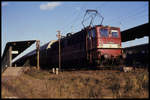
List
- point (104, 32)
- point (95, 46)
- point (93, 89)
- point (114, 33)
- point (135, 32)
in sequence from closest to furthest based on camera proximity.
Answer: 1. point (93, 89)
2. point (95, 46)
3. point (104, 32)
4. point (114, 33)
5. point (135, 32)

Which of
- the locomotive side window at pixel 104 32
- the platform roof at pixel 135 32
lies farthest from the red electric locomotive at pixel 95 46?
the platform roof at pixel 135 32

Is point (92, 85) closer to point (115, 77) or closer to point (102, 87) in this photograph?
point (102, 87)

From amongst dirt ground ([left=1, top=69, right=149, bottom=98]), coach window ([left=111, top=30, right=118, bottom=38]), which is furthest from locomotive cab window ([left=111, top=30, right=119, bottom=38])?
dirt ground ([left=1, top=69, right=149, bottom=98])

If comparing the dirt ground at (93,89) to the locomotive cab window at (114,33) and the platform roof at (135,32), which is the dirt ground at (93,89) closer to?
the locomotive cab window at (114,33)

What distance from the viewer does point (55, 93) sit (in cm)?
877

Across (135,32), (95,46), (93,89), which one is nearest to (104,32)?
(95,46)

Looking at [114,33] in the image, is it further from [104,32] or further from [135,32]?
[135,32]

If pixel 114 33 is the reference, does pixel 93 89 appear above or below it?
below

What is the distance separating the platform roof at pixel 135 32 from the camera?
21.2 m

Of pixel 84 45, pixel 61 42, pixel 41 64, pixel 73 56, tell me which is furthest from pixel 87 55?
pixel 41 64

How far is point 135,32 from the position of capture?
23.3 metres

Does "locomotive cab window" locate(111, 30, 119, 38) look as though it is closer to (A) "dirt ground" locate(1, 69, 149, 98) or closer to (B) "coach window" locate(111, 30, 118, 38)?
(B) "coach window" locate(111, 30, 118, 38)

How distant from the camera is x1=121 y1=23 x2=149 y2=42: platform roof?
21.2 m

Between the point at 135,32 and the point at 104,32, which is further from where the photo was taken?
the point at 135,32
